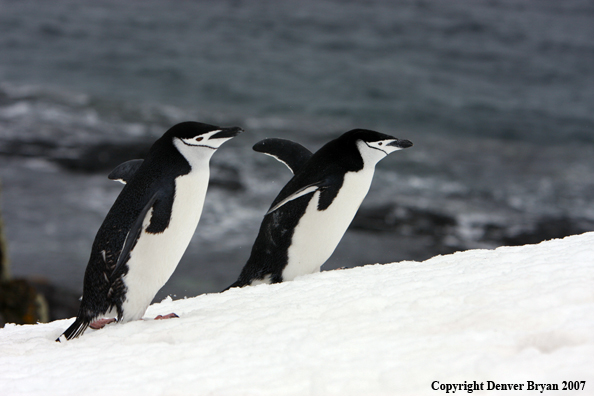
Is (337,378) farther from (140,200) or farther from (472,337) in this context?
(140,200)

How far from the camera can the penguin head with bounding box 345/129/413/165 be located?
340 cm

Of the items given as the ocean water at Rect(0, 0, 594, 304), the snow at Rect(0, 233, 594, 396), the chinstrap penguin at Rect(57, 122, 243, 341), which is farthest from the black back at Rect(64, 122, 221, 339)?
the ocean water at Rect(0, 0, 594, 304)

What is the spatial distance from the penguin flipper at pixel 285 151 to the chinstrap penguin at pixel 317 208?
344mm

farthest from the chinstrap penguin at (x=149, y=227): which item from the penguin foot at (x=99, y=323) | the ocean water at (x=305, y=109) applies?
the ocean water at (x=305, y=109)

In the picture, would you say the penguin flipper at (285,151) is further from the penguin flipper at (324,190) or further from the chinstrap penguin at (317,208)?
the penguin flipper at (324,190)

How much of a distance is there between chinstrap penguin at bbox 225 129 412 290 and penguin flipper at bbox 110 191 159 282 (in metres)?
0.91

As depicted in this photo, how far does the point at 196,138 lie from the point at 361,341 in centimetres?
128

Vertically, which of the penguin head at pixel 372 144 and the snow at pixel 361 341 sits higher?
the penguin head at pixel 372 144

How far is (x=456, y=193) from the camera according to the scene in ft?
35.8

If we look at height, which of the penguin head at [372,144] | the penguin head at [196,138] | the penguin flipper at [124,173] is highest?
the penguin head at [196,138]

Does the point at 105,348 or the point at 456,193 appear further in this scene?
the point at 456,193

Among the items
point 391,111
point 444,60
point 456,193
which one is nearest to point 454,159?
point 456,193

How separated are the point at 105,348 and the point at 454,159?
1146 cm

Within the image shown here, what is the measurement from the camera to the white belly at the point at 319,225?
3.41 m
